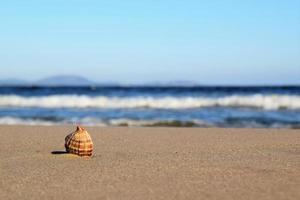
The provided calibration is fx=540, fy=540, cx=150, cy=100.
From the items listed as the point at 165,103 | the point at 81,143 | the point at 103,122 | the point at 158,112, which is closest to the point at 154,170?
the point at 81,143

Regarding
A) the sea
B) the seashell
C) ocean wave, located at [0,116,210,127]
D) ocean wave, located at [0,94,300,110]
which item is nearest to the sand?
the seashell

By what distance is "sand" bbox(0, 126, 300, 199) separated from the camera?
450cm

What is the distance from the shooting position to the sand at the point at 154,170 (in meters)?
4.50

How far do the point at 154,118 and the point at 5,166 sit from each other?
35.4 ft

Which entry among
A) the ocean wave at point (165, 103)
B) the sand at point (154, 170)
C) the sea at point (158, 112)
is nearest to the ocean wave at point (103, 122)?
the sea at point (158, 112)

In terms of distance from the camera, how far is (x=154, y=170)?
5.46 m

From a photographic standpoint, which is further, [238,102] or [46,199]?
[238,102]

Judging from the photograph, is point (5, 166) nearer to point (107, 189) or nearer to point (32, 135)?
point (107, 189)

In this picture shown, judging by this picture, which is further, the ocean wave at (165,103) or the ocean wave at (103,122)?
the ocean wave at (165,103)

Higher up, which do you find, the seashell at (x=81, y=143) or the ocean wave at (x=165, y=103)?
the ocean wave at (x=165, y=103)

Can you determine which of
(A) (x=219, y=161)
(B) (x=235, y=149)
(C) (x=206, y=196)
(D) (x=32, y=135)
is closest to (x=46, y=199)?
(C) (x=206, y=196)

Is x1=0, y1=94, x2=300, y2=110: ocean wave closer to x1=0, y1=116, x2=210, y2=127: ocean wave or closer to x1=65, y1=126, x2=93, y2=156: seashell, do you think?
x1=0, y1=116, x2=210, y2=127: ocean wave

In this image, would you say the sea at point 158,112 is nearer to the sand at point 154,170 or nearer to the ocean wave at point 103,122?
the ocean wave at point 103,122

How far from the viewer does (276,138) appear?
920 cm
